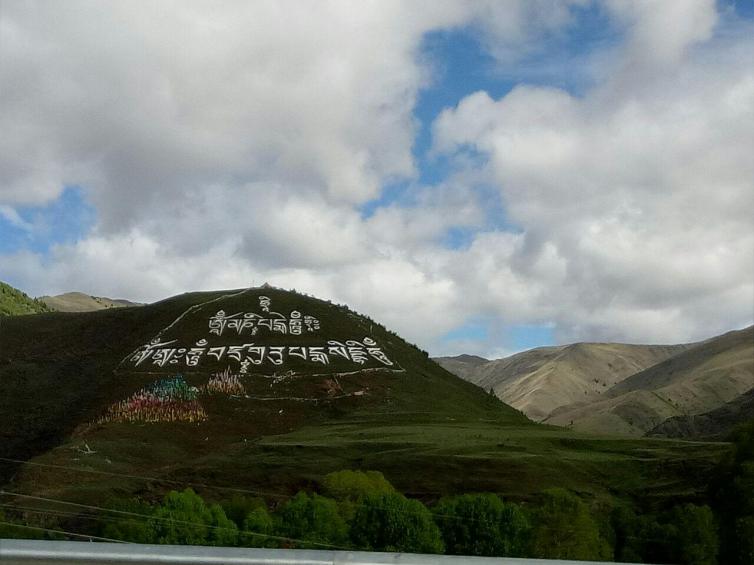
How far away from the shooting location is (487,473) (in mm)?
30203

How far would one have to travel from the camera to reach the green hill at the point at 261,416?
31.0 m

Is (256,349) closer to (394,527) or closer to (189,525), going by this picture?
(189,525)

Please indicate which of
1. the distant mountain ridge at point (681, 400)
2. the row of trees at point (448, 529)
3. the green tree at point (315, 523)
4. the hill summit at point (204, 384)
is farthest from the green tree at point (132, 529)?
the distant mountain ridge at point (681, 400)

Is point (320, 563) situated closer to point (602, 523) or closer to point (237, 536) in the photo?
point (237, 536)

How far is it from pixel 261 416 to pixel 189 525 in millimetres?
28547

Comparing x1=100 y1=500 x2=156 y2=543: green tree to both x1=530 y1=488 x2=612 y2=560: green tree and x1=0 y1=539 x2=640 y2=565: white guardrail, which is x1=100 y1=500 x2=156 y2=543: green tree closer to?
x1=530 y1=488 x2=612 y2=560: green tree

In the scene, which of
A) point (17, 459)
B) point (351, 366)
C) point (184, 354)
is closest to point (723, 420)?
point (351, 366)

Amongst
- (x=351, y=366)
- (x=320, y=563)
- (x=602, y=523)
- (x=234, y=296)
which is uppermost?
(x=234, y=296)

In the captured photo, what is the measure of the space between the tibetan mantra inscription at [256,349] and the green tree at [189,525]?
3284 centimetres

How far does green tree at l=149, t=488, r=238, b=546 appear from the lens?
19156 millimetres

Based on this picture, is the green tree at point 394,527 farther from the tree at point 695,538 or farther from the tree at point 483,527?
the tree at point 695,538

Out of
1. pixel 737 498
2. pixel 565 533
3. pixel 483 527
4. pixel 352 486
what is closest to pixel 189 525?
pixel 352 486

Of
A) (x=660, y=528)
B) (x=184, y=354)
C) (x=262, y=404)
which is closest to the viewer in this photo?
(x=660, y=528)

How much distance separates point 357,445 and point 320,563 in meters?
32.9
